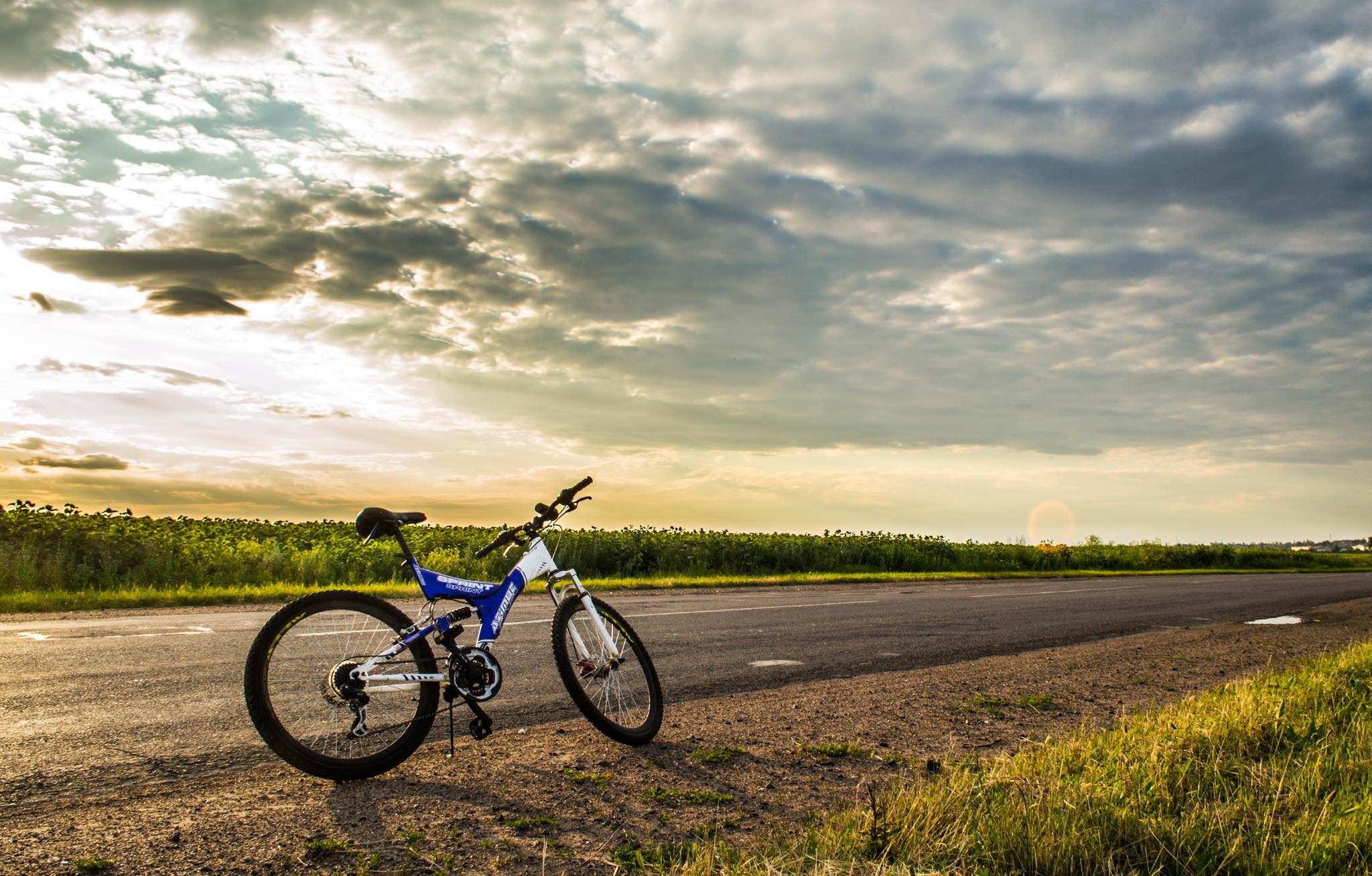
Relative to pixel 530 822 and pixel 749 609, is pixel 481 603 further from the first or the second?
pixel 749 609

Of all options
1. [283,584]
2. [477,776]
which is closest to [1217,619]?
[477,776]

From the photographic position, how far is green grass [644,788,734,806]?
4.29 m

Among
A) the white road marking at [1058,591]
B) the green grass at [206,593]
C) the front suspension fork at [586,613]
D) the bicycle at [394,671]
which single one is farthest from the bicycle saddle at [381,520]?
the white road marking at [1058,591]

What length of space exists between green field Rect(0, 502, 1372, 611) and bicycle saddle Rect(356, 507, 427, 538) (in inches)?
95.9

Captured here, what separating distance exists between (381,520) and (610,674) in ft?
5.43

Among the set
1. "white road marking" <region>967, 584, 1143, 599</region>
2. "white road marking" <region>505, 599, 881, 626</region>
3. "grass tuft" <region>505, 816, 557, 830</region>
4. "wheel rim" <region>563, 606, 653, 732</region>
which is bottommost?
→ "grass tuft" <region>505, 816, 557, 830</region>

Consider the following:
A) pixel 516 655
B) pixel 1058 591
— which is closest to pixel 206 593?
pixel 516 655

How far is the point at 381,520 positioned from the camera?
4.97 m

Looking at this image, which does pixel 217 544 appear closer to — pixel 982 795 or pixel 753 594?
pixel 753 594

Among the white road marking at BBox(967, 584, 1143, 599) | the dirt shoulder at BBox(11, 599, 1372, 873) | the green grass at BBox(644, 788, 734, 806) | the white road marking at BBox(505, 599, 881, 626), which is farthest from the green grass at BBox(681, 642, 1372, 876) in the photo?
the white road marking at BBox(967, 584, 1143, 599)

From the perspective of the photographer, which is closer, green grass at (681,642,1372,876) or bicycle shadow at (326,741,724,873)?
green grass at (681,642,1372,876)

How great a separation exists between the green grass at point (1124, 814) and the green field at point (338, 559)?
4165 millimetres

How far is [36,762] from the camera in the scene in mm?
4758

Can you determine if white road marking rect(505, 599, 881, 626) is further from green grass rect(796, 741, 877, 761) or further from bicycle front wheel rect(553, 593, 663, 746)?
green grass rect(796, 741, 877, 761)
